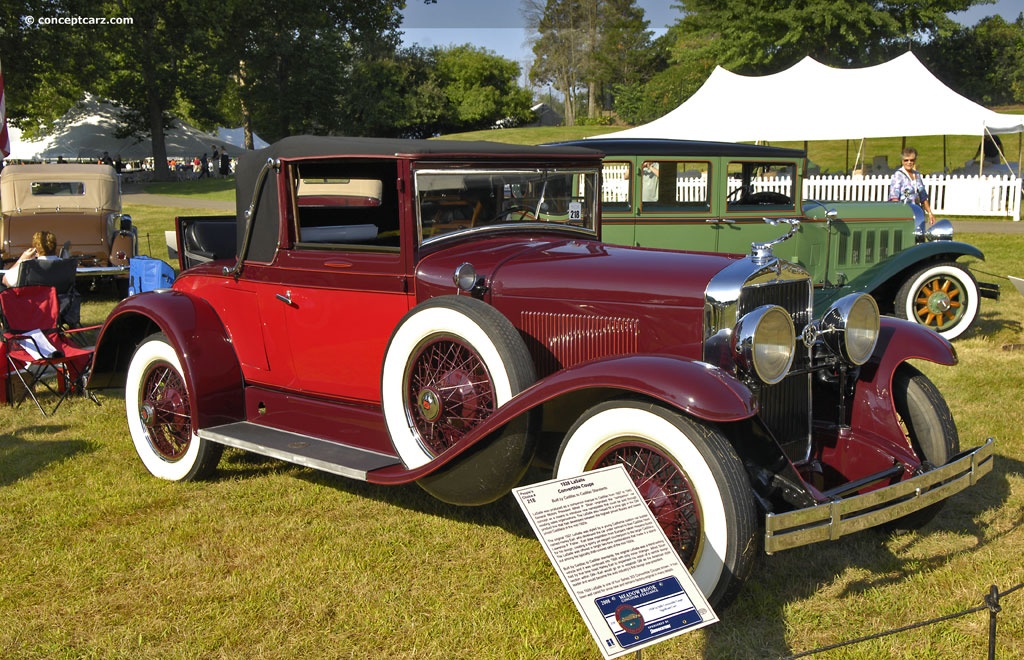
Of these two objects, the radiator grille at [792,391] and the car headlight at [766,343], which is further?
the radiator grille at [792,391]

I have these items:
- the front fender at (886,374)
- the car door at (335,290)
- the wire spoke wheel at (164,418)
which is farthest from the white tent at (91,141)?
the front fender at (886,374)

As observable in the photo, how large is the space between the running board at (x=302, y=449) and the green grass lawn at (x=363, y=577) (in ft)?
1.25

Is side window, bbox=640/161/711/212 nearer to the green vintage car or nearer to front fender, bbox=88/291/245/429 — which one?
the green vintage car

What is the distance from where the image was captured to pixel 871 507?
11.0 feet

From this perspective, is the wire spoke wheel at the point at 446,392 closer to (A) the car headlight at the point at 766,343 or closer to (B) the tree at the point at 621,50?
(A) the car headlight at the point at 766,343

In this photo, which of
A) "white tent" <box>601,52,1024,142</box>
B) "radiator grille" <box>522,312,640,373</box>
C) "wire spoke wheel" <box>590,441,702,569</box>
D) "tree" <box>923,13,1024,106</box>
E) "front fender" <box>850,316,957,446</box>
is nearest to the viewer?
"wire spoke wheel" <box>590,441,702,569</box>

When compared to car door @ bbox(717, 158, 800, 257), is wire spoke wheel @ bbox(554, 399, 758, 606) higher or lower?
lower

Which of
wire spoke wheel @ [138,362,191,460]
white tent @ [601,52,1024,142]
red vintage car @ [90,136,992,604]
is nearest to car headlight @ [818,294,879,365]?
red vintage car @ [90,136,992,604]

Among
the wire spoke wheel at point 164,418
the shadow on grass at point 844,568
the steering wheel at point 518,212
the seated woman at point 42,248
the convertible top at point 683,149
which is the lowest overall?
the shadow on grass at point 844,568

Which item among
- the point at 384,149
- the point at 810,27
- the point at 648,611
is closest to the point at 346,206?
the point at 384,149

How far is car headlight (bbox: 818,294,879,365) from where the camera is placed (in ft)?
12.4

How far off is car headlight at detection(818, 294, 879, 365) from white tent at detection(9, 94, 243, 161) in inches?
1460

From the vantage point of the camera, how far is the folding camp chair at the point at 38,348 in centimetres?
672

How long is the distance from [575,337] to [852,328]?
119cm
